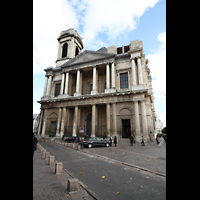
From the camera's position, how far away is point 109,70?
1100 inches

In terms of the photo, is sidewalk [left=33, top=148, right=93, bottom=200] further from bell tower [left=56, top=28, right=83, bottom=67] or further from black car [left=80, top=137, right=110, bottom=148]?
bell tower [left=56, top=28, right=83, bottom=67]

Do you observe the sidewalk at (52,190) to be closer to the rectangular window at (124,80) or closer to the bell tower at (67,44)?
the rectangular window at (124,80)

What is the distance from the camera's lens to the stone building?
24078 mm

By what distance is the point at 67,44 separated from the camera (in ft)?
133

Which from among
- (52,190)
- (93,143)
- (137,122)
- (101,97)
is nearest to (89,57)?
(101,97)

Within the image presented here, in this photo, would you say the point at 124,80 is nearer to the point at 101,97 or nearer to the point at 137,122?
the point at 101,97

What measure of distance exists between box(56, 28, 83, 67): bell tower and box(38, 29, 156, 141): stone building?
6280 millimetres

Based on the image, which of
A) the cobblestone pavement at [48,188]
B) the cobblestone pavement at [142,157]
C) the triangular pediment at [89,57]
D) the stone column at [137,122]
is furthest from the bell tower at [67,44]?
the cobblestone pavement at [48,188]

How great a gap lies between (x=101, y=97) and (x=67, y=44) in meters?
23.8

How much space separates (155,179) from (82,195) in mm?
3164
